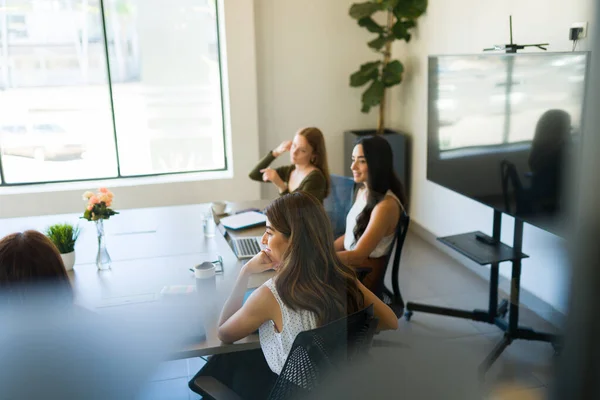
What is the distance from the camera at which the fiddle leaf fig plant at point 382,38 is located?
367cm

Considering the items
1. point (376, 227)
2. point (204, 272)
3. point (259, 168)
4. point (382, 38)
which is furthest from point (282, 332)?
point (382, 38)

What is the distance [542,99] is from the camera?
1.88m

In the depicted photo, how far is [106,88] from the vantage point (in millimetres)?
3879

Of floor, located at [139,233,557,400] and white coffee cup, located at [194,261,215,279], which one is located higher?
floor, located at [139,233,557,400]

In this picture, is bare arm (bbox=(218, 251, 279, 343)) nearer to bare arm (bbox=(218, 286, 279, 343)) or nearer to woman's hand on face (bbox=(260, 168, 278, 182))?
A: bare arm (bbox=(218, 286, 279, 343))

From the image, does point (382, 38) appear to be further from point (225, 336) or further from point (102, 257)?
point (225, 336)

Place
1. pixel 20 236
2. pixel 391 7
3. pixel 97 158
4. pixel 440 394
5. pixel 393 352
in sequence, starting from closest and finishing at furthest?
pixel 440 394 → pixel 393 352 → pixel 20 236 → pixel 391 7 → pixel 97 158

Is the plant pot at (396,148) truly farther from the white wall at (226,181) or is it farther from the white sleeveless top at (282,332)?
the white sleeveless top at (282,332)

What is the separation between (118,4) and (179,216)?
195 cm

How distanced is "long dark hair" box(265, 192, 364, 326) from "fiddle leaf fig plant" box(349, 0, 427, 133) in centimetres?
261

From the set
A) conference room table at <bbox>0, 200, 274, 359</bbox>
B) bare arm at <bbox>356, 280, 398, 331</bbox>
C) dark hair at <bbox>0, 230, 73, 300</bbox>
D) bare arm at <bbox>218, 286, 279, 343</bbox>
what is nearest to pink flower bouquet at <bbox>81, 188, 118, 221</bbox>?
conference room table at <bbox>0, 200, 274, 359</bbox>

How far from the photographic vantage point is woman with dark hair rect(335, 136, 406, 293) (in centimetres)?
213

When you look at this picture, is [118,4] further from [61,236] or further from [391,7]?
[61,236]

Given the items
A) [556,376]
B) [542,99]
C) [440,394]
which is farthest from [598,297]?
[542,99]
